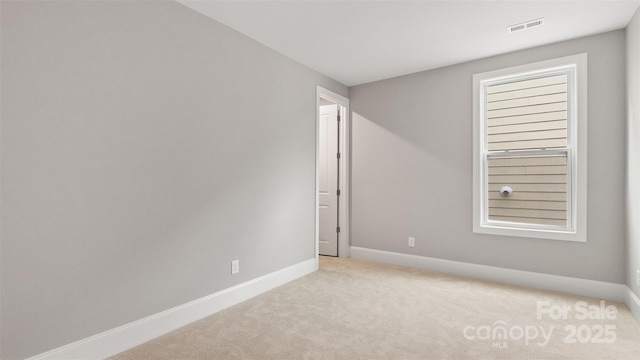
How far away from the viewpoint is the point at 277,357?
206 centimetres

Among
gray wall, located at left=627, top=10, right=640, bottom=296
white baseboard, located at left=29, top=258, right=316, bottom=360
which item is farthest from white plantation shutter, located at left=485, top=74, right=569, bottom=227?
white baseboard, located at left=29, top=258, right=316, bottom=360

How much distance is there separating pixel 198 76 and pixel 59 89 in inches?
40.1

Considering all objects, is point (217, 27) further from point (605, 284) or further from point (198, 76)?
point (605, 284)

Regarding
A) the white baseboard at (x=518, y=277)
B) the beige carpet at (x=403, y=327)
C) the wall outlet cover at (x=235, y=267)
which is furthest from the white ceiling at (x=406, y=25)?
the beige carpet at (x=403, y=327)

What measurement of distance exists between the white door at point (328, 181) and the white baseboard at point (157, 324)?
152 cm

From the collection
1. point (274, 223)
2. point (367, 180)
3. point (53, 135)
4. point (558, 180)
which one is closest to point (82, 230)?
point (53, 135)

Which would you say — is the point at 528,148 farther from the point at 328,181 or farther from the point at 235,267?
the point at 235,267

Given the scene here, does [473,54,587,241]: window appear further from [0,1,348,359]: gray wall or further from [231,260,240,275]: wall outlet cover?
[231,260,240,275]: wall outlet cover

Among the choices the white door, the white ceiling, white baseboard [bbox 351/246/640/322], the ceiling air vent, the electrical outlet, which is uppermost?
the white ceiling

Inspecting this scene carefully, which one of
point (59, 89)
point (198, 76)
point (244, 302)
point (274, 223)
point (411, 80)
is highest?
point (411, 80)

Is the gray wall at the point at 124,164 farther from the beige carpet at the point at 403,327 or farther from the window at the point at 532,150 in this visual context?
the window at the point at 532,150

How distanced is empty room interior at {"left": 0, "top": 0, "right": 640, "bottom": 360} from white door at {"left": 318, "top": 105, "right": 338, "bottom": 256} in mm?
183

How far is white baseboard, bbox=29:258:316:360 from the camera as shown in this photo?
1953 mm

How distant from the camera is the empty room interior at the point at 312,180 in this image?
190cm
